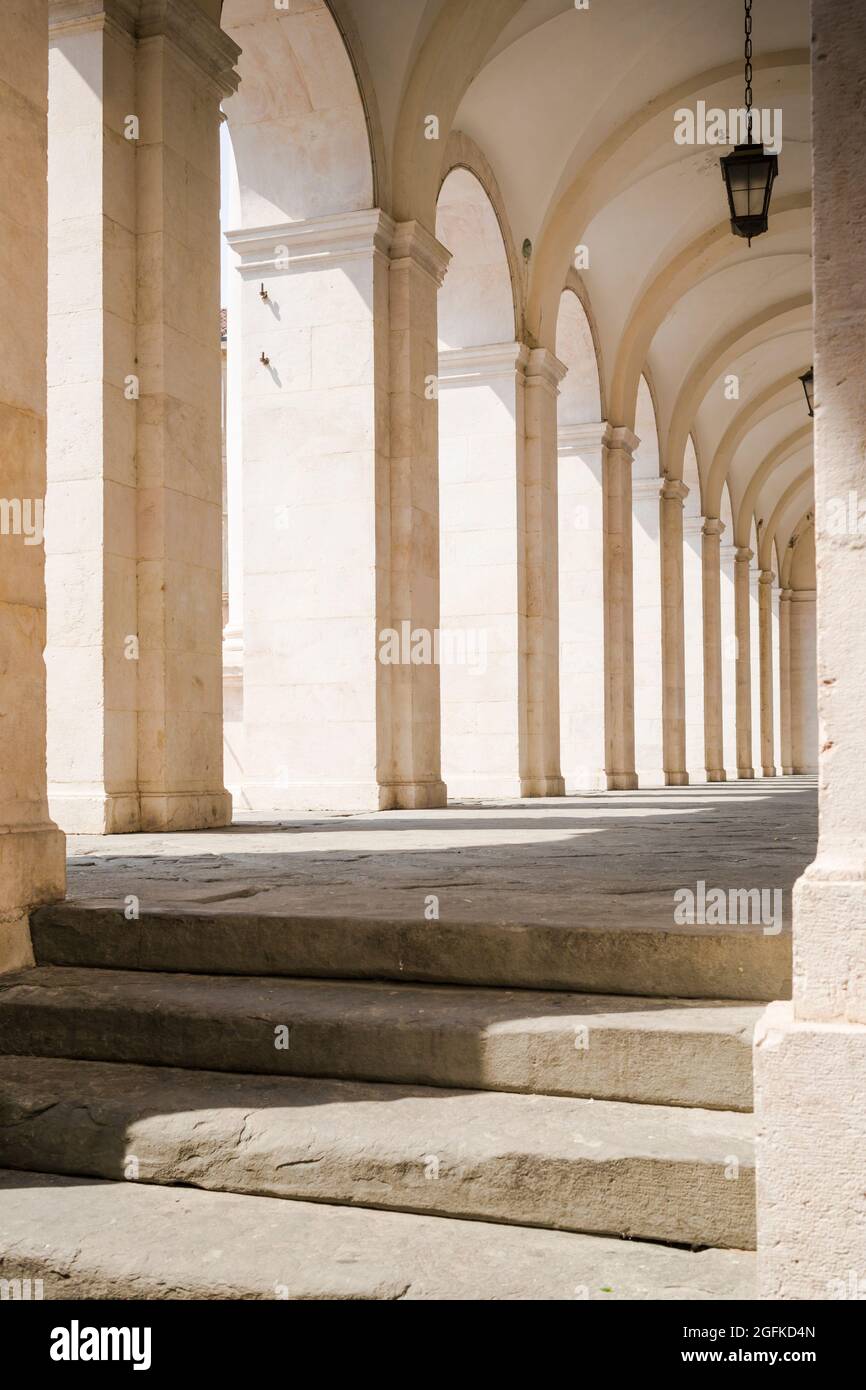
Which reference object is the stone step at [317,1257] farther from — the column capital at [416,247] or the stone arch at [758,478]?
the stone arch at [758,478]

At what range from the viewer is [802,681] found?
41344 millimetres

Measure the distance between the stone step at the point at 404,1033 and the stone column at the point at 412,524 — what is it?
744cm

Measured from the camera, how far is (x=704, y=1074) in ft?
10.9

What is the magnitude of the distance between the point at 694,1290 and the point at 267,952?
1.91 m

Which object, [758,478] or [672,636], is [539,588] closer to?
[672,636]

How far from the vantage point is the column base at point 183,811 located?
8.37m

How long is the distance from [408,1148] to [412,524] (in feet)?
29.8

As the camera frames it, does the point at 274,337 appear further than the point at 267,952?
Yes

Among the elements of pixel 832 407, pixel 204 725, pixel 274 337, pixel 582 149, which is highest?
pixel 582 149

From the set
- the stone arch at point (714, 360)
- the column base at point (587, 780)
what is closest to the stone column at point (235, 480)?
the column base at point (587, 780)

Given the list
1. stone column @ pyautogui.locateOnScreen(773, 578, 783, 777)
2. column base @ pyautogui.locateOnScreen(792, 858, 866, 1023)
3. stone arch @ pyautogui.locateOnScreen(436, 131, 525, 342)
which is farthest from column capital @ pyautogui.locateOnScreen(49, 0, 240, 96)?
stone column @ pyautogui.locateOnScreen(773, 578, 783, 777)

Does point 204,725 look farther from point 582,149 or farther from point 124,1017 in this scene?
point 582,149
